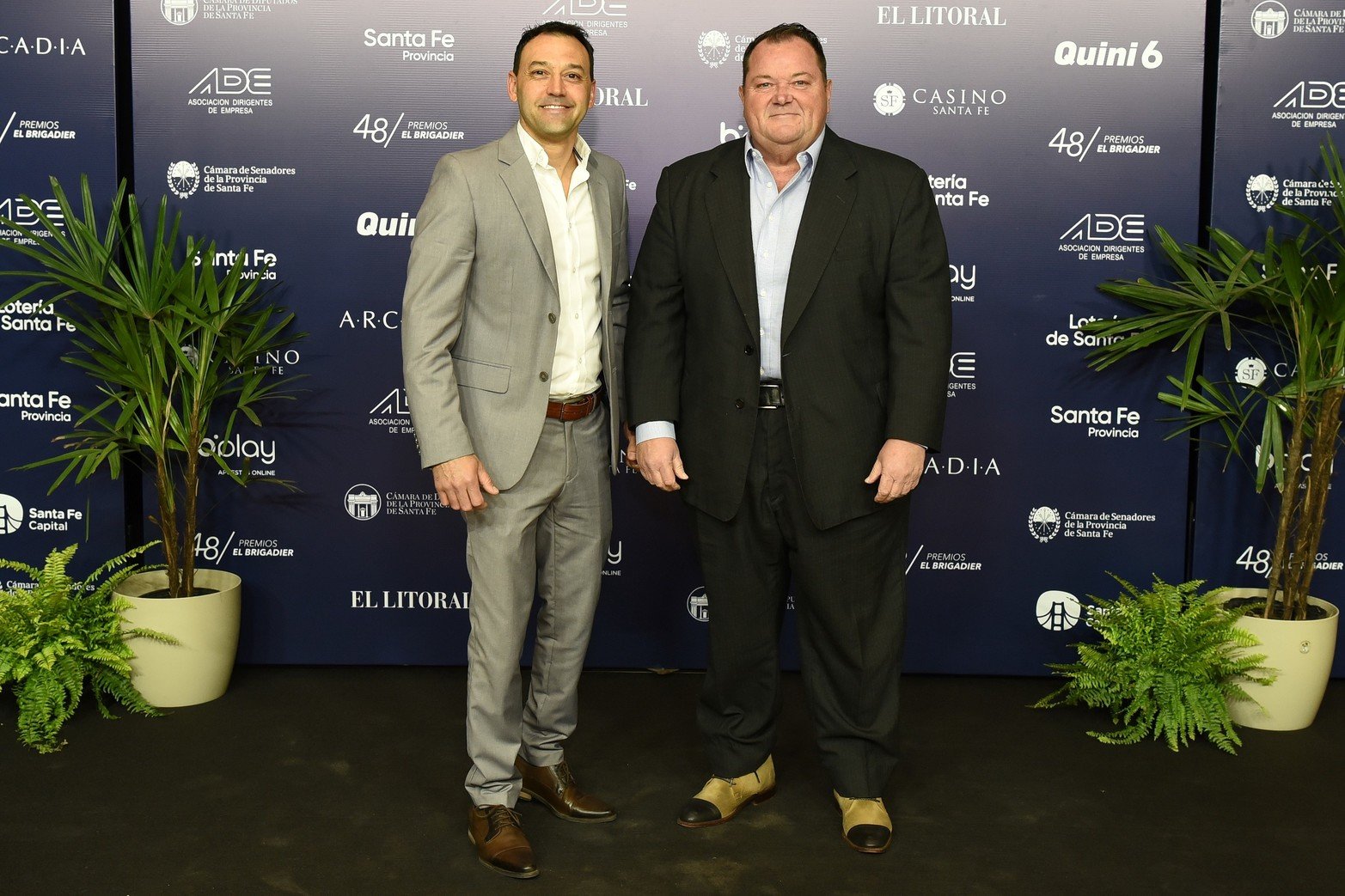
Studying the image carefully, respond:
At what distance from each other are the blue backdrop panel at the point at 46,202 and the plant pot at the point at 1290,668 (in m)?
3.74

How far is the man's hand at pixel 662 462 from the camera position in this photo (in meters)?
2.83

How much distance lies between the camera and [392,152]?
3.88m

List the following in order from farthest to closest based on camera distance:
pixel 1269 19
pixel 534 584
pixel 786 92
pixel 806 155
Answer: pixel 1269 19
pixel 534 584
pixel 806 155
pixel 786 92

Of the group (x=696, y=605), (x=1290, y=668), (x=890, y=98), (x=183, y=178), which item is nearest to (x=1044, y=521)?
(x=1290, y=668)

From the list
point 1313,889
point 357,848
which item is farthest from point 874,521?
point 357,848

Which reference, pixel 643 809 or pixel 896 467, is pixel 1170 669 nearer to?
pixel 896 467

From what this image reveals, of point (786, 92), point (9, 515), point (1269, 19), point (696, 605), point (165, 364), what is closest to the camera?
point (786, 92)

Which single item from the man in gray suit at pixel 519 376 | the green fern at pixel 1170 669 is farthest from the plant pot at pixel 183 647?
the green fern at pixel 1170 669

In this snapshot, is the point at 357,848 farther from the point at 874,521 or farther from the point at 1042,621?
the point at 1042,621

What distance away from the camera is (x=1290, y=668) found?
11.6 ft

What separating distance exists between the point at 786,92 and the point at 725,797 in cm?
174

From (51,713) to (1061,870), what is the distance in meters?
2.86

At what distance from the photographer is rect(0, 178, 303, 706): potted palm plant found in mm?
3531

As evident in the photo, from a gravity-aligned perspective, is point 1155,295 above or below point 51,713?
above
